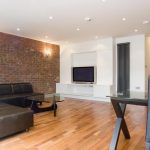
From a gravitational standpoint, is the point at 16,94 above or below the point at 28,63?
below

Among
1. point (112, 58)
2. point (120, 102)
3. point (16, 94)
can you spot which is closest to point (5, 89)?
point (16, 94)

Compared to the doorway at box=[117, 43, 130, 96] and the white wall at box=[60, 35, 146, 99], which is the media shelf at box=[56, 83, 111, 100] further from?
the doorway at box=[117, 43, 130, 96]

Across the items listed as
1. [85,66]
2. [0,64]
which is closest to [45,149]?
[0,64]

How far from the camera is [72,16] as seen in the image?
3949mm

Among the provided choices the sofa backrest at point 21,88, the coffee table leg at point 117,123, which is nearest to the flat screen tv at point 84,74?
the sofa backrest at point 21,88

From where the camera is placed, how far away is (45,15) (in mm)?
3889

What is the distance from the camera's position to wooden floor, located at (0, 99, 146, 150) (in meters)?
2.45

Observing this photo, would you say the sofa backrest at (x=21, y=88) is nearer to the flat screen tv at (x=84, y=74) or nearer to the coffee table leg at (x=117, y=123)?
the flat screen tv at (x=84, y=74)

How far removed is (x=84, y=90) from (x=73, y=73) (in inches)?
36.9

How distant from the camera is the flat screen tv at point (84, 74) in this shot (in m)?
6.73

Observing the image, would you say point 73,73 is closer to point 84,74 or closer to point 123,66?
point 84,74

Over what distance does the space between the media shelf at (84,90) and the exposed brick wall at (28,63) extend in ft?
1.73

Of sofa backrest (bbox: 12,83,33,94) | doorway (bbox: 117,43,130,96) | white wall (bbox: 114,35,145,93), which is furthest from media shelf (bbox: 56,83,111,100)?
sofa backrest (bbox: 12,83,33,94)

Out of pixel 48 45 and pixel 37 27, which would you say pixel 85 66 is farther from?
pixel 37 27
